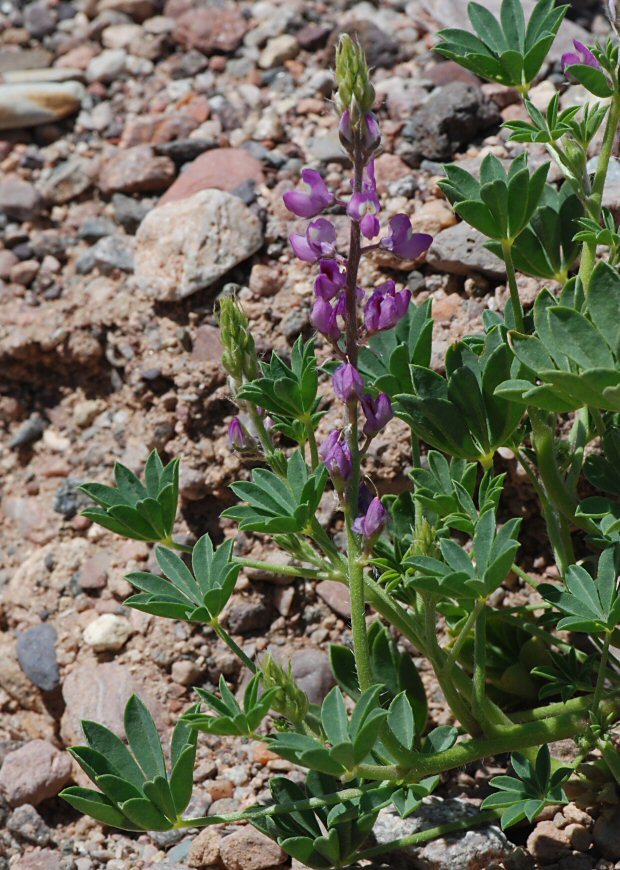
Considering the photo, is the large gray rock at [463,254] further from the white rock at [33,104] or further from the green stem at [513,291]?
the white rock at [33,104]

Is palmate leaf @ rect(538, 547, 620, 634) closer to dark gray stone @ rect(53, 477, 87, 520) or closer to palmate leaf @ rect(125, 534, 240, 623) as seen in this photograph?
palmate leaf @ rect(125, 534, 240, 623)

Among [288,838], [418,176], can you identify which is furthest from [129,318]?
[288,838]

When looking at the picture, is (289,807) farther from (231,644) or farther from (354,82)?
(354,82)

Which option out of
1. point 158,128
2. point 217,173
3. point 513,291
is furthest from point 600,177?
point 158,128

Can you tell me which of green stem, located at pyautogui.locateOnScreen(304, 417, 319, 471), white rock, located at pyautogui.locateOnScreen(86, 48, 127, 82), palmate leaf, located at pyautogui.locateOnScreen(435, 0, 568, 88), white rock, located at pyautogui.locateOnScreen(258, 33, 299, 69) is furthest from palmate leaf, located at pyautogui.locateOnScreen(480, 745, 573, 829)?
white rock, located at pyautogui.locateOnScreen(86, 48, 127, 82)

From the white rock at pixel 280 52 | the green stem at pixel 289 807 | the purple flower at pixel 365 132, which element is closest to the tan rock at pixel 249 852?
the green stem at pixel 289 807

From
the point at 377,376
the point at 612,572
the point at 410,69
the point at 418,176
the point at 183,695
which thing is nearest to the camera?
the point at 612,572

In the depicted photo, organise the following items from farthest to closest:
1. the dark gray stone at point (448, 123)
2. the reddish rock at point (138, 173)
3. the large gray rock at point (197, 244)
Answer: the reddish rock at point (138, 173)
the dark gray stone at point (448, 123)
the large gray rock at point (197, 244)

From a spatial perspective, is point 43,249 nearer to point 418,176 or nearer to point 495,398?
point 418,176
